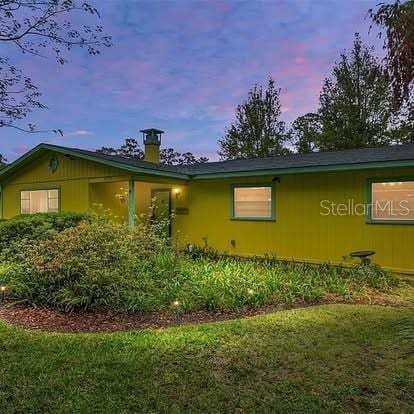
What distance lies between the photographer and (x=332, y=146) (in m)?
22.5

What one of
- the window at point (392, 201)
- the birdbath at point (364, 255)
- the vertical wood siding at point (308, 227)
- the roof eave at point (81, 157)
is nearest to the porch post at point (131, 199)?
the roof eave at point (81, 157)

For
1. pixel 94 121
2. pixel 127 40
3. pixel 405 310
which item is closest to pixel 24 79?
pixel 405 310

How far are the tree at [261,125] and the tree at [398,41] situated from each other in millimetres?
17024

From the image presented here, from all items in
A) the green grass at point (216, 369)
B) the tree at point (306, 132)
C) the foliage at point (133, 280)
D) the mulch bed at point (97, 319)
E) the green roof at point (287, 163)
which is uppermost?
the tree at point (306, 132)

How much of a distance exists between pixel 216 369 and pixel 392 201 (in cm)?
645

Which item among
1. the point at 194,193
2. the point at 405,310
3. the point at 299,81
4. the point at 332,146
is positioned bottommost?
the point at 405,310

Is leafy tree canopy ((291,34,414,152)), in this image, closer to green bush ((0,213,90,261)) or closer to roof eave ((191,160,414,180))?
roof eave ((191,160,414,180))

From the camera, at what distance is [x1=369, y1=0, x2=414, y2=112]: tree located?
7.14 meters

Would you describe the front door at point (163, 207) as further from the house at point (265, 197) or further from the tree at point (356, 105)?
the tree at point (356, 105)

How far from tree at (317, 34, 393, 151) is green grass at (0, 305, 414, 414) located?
753 inches

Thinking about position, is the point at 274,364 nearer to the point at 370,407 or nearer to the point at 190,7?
the point at 370,407

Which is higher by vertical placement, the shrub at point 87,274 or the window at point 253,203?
the window at point 253,203

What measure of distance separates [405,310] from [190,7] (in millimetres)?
7938

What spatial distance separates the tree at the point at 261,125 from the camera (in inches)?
984
